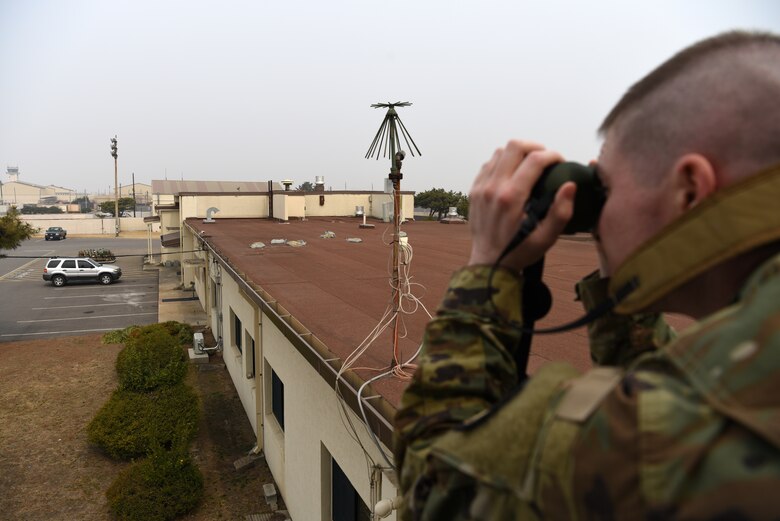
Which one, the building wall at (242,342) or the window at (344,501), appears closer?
the window at (344,501)

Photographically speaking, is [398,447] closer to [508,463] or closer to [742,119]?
[508,463]

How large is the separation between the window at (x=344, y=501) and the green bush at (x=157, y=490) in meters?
3.15

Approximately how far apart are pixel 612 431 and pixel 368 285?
6930 millimetres

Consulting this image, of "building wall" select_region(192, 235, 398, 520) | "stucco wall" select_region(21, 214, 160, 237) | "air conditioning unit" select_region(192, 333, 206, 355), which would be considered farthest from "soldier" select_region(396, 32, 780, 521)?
"stucco wall" select_region(21, 214, 160, 237)

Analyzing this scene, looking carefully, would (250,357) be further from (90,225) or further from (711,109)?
(90,225)

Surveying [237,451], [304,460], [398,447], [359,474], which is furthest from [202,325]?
[398,447]

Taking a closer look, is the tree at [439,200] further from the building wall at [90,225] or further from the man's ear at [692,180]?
the man's ear at [692,180]

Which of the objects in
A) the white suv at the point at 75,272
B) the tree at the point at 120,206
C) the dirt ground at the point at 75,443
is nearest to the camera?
the dirt ground at the point at 75,443

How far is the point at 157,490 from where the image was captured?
309 inches

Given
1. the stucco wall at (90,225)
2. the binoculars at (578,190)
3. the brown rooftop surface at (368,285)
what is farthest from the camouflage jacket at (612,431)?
the stucco wall at (90,225)

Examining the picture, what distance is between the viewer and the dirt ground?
823 cm

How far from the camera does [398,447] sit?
110 cm

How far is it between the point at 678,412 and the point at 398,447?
616 millimetres

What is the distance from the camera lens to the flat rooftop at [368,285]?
439 centimetres
